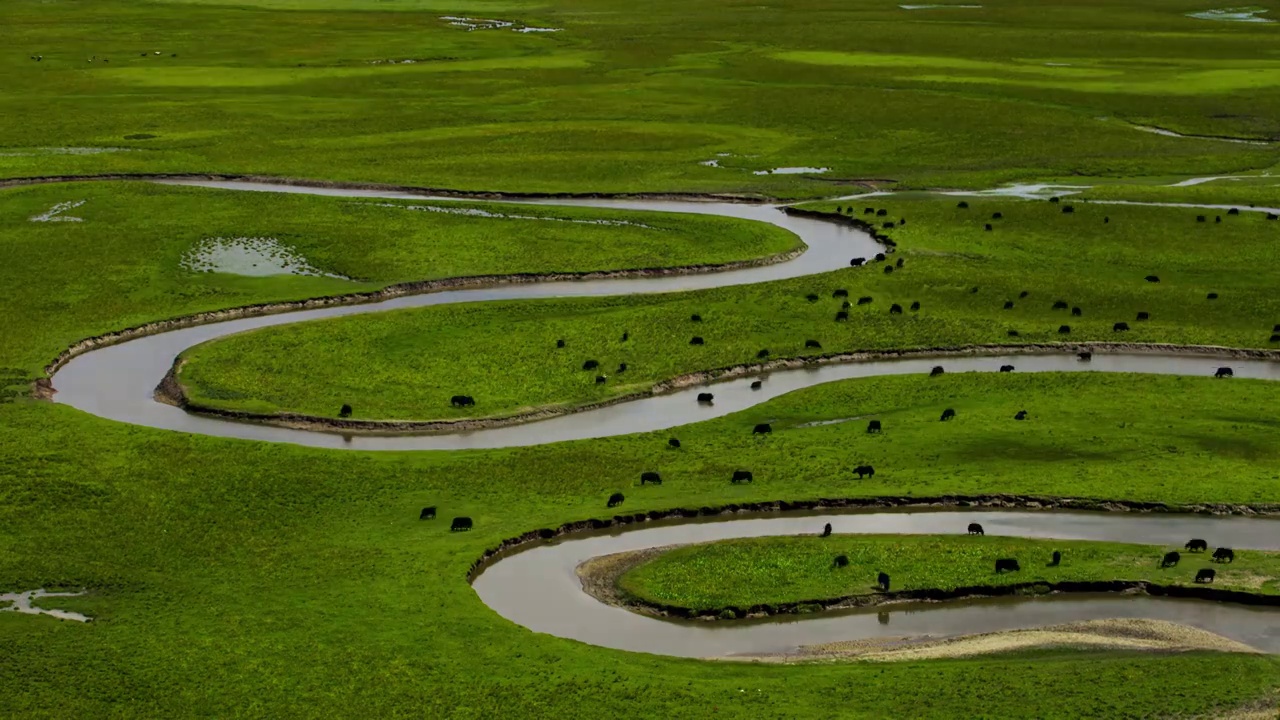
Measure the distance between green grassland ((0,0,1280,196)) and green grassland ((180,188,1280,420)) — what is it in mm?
16034

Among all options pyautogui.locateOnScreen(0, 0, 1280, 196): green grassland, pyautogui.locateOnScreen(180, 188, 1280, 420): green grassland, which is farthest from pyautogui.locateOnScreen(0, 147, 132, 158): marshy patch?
pyautogui.locateOnScreen(180, 188, 1280, 420): green grassland

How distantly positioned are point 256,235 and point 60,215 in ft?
36.4

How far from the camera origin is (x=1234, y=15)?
176000 millimetres

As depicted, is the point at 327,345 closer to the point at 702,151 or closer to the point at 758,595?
the point at 758,595

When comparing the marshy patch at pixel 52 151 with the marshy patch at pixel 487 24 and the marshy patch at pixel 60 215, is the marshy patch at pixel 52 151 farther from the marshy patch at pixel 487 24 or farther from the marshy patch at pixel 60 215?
the marshy patch at pixel 487 24

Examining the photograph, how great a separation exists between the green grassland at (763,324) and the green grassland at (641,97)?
16034mm

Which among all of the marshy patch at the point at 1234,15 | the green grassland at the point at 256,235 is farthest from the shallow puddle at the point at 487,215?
the marshy patch at the point at 1234,15

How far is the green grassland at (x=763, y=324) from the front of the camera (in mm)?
49438

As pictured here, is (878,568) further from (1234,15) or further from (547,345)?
(1234,15)

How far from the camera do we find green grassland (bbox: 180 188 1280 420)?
162 feet

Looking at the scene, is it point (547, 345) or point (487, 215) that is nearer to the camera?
point (547, 345)

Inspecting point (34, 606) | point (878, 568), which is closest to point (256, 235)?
point (34, 606)

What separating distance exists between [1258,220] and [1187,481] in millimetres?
35938

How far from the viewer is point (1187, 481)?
41.8 metres
